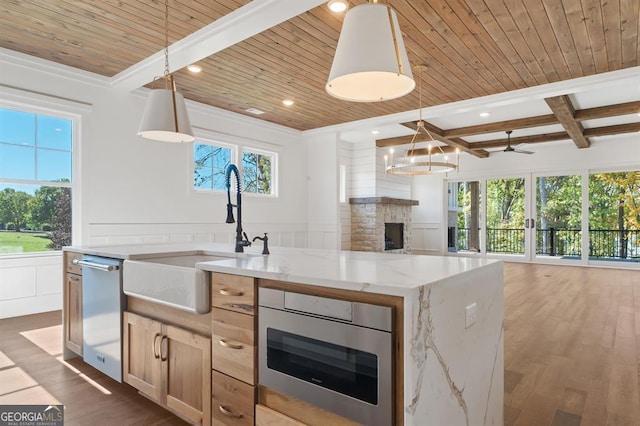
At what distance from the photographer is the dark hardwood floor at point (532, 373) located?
2.15m

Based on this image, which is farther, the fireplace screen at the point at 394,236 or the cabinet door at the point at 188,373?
the fireplace screen at the point at 394,236

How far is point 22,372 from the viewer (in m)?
2.66

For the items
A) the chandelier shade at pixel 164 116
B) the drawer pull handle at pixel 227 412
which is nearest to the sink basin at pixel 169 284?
the drawer pull handle at pixel 227 412

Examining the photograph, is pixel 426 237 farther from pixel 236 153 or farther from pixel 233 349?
pixel 233 349

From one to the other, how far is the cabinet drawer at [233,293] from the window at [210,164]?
4.45m

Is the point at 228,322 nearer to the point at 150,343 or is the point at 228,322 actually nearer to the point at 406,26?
the point at 150,343

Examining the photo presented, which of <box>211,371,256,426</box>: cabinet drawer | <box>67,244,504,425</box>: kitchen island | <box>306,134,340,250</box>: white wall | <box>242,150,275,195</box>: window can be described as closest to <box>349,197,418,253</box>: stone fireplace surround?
<box>306,134,340,250</box>: white wall

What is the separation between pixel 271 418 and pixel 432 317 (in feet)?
2.66

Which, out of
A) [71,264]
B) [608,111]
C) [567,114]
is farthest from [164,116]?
[608,111]

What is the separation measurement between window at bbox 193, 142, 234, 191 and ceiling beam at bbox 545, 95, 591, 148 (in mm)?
4881

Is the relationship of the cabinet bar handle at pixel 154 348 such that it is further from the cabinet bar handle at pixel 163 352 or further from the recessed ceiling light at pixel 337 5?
the recessed ceiling light at pixel 337 5

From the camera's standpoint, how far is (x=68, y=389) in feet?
7.97

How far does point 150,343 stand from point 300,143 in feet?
19.4

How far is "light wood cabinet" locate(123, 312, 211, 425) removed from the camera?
6.02 ft
